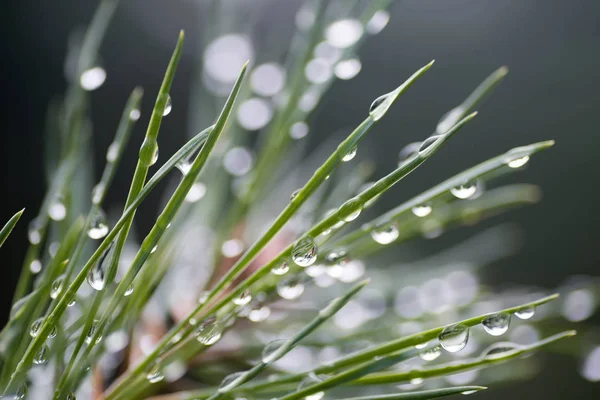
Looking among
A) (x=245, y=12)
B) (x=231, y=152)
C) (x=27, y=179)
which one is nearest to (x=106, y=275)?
(x=231, y=152)

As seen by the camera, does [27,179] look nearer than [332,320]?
No

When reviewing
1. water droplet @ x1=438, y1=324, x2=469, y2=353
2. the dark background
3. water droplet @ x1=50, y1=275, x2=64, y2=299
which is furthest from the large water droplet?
the dark background

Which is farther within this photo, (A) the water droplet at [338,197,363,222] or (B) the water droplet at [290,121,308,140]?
(B) the water droplet at [290,121,308,140]

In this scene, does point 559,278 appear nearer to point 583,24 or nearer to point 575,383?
point 575,383

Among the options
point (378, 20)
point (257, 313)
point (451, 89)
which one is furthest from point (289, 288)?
point (451, 89)

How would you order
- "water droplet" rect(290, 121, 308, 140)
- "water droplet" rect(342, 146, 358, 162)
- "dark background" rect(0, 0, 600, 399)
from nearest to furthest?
"water droplet" rect(342, 146, 358, 162) → "water droplet" rect(290, 121, 308, 140) → "dark background" rect(0, 0, 600, 399)

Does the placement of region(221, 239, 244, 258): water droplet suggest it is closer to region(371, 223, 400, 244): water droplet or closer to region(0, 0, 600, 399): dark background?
region(371, 223, 400, 244): water droplet

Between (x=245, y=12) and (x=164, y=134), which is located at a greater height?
(x=164, y=134)
